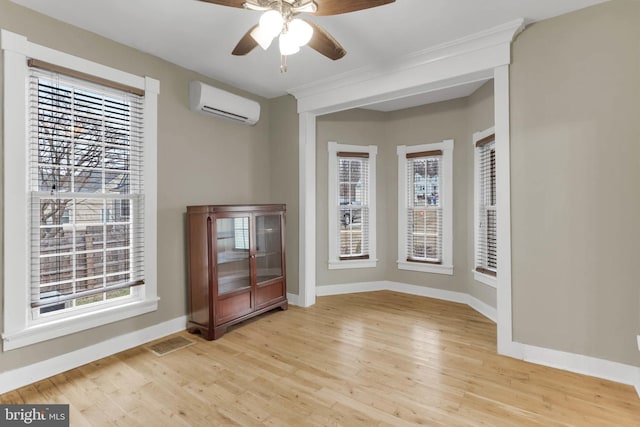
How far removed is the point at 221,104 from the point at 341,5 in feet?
6.54

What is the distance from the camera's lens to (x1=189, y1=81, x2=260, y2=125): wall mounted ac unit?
3.29 metres

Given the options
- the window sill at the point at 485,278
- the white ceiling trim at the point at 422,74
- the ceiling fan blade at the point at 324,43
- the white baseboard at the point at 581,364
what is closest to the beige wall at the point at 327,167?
the white ceiling trim at the point at 422,74

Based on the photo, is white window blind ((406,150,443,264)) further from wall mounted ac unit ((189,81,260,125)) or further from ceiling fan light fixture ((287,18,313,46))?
ceiling fan light fixture ((287,18,313,46))

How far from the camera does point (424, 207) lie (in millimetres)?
4629

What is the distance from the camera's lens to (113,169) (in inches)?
111

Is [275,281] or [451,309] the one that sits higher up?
[275,281]

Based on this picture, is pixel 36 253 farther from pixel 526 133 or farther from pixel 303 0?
pixel 526 133

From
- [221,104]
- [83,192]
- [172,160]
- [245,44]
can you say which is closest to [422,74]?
[245,44]

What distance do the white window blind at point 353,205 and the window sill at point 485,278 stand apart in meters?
1.52

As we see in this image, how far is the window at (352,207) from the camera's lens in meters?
4.68

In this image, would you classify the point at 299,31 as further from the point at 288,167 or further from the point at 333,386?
the point at 288,167

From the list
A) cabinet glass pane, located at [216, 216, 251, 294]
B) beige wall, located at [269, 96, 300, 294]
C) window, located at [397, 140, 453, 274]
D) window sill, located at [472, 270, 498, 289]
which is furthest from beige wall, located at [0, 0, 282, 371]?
window sill, located at [472, 270, 498, 289]

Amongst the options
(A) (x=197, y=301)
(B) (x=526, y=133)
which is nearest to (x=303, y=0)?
(B) (x=526, y=133)

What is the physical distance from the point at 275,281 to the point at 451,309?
221 centimetres
